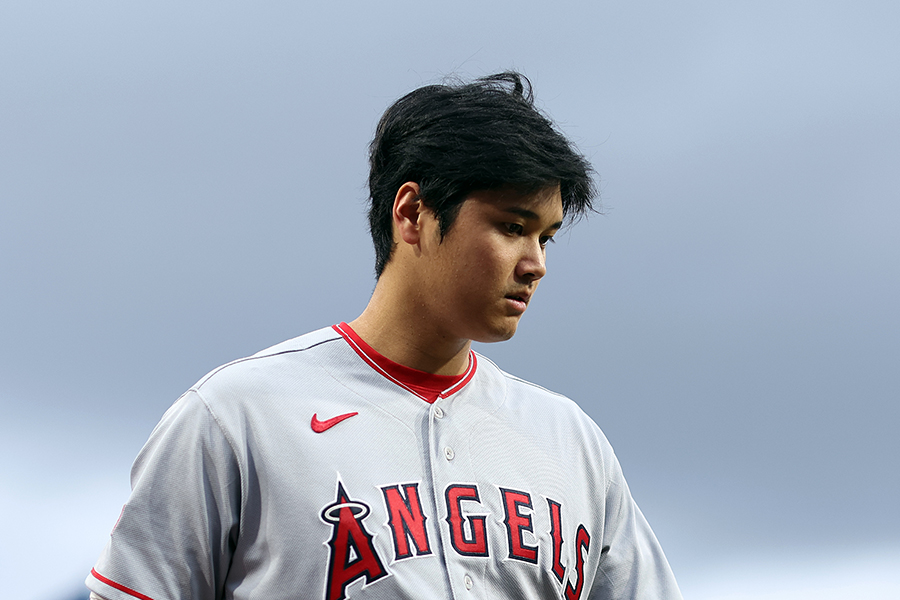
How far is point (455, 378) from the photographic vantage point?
3287mm

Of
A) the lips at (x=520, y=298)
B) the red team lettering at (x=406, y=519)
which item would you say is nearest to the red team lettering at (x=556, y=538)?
the red team lettering at (x=406, y=519)

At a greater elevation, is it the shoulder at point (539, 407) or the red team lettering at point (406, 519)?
the shoulder at point (539, 407)

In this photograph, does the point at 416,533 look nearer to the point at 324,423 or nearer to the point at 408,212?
the point at 324,423

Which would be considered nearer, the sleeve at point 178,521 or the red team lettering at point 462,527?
the sleeve at point 178,521

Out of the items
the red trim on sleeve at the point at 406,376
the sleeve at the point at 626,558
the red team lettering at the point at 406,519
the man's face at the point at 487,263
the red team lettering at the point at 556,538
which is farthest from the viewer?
the sleeve at the point at 626,558

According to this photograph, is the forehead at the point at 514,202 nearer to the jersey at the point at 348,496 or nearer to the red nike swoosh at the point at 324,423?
the jersey at the point at 348,496

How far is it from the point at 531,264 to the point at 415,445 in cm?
77

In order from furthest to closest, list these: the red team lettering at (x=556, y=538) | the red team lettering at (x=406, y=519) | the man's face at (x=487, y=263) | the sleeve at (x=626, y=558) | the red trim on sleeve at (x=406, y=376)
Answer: the sleeve at (x=626, y=558), the red trim on sleeve at (x=406, y=376), the red team lettering at (x=556, y=538), the man's face at (x=487, y=263), the red team lettering at (x=406, y=519)

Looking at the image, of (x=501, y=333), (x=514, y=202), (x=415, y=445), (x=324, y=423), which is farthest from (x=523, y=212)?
(x=324, y=423)

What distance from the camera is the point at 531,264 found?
2928 millimetres

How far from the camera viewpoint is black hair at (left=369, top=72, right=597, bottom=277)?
3.02 metres

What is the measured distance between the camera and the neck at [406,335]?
3.12 meters

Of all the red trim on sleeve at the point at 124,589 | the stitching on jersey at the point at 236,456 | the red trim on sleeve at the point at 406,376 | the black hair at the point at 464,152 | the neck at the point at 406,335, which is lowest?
the red trim on sleeve at the point at 124,589

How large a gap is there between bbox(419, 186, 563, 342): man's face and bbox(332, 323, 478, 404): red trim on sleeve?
0.77 ft
